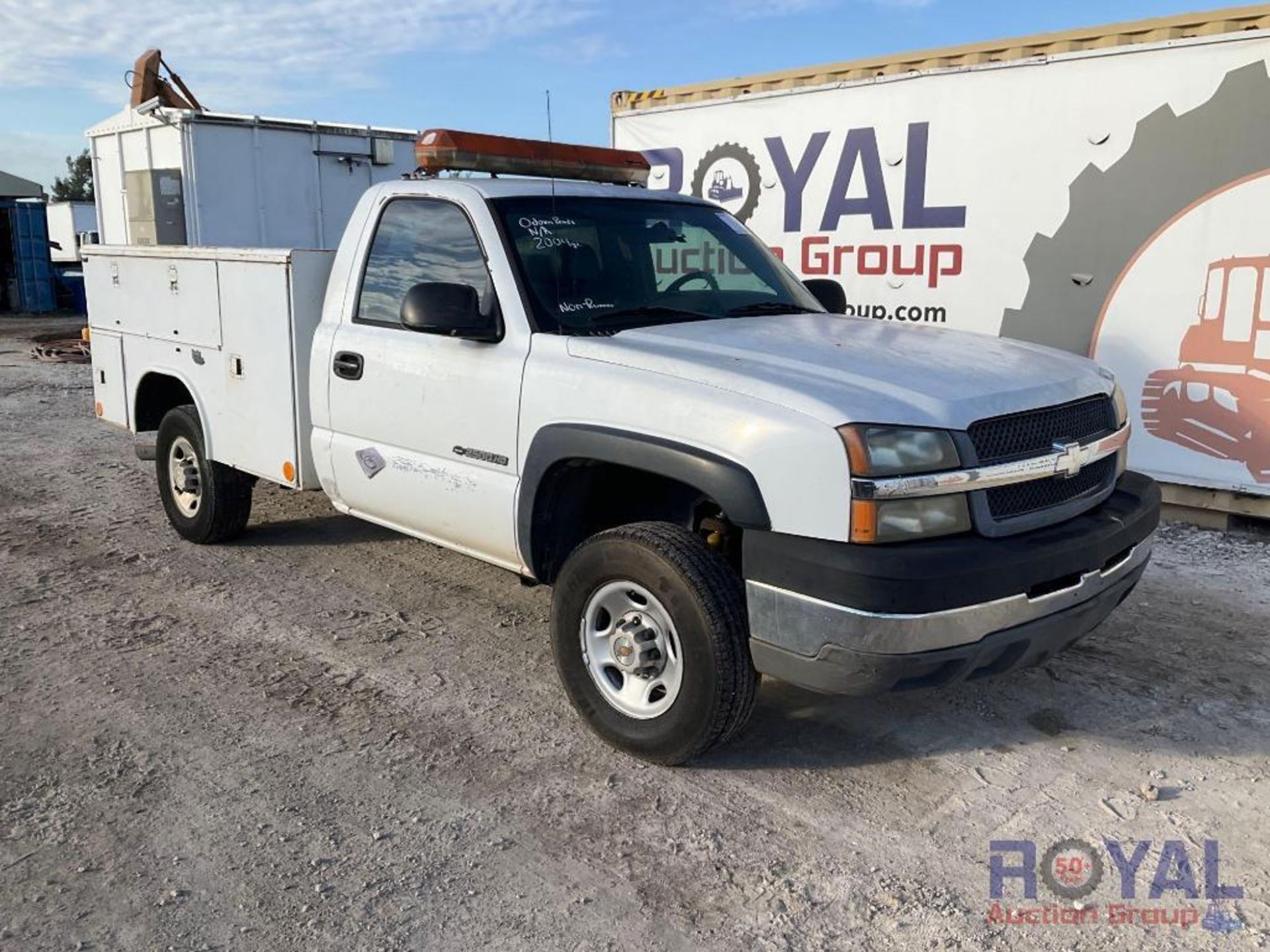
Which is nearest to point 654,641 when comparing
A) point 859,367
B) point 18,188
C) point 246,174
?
point 859,367

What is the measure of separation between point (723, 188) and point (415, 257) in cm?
506

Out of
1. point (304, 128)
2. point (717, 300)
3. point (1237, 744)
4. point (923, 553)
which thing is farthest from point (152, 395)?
point (304, 128)

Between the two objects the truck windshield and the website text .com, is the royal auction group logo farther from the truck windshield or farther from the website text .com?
the website text .com

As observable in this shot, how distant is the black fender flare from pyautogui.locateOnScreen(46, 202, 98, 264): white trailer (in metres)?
29.3

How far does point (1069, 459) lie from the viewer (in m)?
3.51

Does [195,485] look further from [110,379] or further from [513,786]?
[513,786]

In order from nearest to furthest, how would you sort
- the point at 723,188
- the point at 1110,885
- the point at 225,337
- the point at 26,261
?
the point at 1110,885
the point at 225,337
the point at 723,188
the point at 26,261

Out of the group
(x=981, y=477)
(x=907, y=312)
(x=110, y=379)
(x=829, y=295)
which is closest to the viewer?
(x=981, y=477)

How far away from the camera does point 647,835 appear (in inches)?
131

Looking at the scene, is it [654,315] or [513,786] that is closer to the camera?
[513,786]

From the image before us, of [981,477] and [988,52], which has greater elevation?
[988,52]

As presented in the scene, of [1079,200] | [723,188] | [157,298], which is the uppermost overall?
[723,188]

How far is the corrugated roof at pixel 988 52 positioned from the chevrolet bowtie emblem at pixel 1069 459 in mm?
4238

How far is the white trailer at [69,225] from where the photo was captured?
2994 cm
